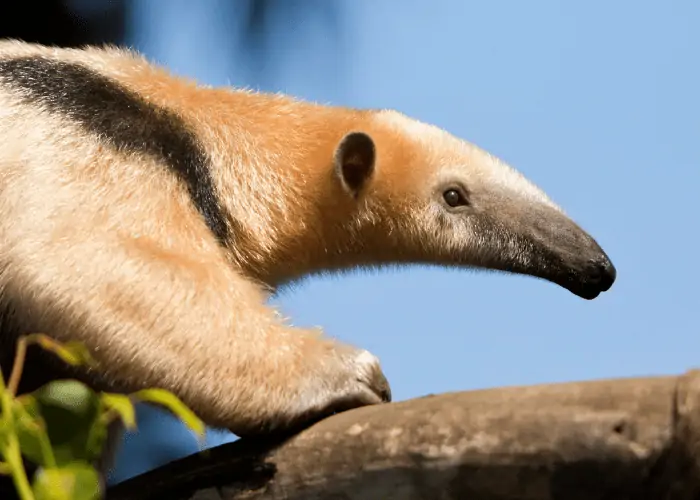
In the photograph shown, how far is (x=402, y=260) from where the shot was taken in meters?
4.44

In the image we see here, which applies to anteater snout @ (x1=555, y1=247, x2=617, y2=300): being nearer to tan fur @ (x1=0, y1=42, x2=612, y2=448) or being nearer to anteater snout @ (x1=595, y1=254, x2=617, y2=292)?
anteater snout @ (x1=595, y1=254, x2=617, y2=292)

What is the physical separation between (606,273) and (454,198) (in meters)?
0.72

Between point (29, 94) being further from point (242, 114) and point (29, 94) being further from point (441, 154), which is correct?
point (441, 154)

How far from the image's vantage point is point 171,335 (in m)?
3.04

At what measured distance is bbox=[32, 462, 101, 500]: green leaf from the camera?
946mm

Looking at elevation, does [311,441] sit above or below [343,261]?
below

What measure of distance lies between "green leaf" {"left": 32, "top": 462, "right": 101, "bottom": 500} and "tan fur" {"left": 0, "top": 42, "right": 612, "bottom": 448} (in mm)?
1966

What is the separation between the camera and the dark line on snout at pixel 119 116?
11.4ft

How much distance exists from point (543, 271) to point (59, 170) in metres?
2.10

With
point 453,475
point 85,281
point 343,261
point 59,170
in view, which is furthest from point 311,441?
point 343,261

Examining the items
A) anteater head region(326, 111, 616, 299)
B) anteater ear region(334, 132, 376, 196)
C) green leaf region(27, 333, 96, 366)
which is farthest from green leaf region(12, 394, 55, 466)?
anteater head region(326, 111, 616, 299)

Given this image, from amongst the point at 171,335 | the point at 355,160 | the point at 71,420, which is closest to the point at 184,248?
the point at 171,335

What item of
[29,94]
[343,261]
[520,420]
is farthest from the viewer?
[343,261]

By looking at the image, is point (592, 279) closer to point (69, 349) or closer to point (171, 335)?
point (171, 335)
